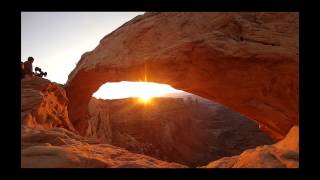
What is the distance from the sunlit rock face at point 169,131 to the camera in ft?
76.0

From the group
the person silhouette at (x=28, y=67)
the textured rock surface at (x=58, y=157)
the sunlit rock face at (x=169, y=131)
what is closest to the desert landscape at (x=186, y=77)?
the textured rock surface at (x=58, y=157)

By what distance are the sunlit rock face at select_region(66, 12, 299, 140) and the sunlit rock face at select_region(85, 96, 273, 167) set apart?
1046cm

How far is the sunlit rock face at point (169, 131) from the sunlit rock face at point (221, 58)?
1046 centimetres

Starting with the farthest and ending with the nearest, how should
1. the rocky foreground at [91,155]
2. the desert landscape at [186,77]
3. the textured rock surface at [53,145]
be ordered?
the desert landscape at [186,77] < the textured rock surface at [53,145] < the rocky foreground at [91,155]

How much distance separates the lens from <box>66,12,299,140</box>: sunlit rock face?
8.58 metres

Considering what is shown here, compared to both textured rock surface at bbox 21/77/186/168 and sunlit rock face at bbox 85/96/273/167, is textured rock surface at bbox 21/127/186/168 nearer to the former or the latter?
textured rock surface at bbox 21/77/186/168

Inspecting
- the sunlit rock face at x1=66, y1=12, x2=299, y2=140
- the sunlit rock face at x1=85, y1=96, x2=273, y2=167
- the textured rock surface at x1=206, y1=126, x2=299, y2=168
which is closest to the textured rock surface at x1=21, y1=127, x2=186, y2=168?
the textured rock surface at x1=206, y1=126, x2=299, y2=168

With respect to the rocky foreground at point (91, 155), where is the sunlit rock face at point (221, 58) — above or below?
above

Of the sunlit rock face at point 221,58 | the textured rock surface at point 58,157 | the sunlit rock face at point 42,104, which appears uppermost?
the sunlit rock face at point 221,58

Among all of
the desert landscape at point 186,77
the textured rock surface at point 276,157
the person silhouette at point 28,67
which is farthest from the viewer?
the person silhouette at point 28,67

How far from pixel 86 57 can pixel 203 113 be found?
25584 mm

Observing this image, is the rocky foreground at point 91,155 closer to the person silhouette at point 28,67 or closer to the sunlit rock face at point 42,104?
the sunlit rock face at point 42,104

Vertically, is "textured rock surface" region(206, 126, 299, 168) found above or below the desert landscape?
below
